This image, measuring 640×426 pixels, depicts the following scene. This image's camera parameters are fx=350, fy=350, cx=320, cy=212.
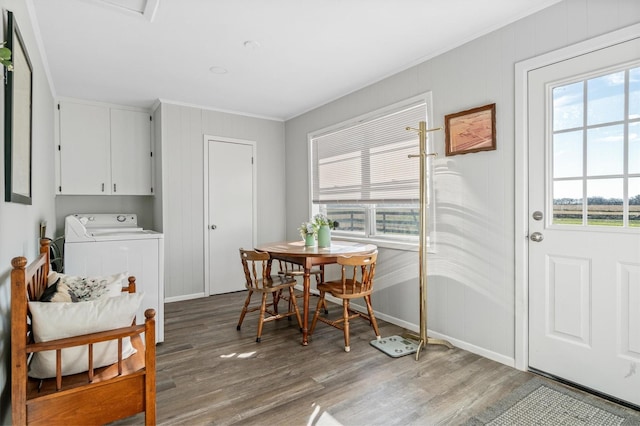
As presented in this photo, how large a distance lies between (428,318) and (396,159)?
5.02ft

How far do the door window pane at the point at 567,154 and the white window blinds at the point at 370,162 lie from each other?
1143 millimetres

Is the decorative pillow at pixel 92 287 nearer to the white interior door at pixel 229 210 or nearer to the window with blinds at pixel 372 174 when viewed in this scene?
the window with blinds at pixel 372 174

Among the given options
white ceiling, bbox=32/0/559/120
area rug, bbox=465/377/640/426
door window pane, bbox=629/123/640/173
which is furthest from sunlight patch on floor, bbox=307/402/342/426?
white ceiling, bbox=32/0/559/120

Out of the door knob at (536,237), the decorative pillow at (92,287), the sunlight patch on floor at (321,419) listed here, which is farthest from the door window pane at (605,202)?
the decorative pillow at (92,287)

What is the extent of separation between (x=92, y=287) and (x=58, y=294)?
0.22m

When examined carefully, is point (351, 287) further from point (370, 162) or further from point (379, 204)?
point (370, 162)

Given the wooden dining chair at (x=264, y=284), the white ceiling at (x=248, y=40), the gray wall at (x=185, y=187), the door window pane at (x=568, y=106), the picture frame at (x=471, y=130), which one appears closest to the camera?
the door window pane at (x=568, y=106)

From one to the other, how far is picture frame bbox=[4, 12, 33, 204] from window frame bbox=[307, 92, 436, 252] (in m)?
2.79

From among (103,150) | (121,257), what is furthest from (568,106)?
(103,150)

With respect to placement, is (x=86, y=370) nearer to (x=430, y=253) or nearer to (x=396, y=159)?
(x=430, y=253)

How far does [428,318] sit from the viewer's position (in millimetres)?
3117

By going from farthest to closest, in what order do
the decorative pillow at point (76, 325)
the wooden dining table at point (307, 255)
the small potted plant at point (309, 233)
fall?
the small potted plant at point (309, 233) < the wooden dining table at point (307, 255) < the decorative pillow at point (76, 325)

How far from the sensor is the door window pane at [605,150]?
205cm

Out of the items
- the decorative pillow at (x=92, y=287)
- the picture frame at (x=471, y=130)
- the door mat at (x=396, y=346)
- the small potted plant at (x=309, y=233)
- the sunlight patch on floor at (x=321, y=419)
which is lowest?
the sunlight patch on floor at (x=321, y=419)
